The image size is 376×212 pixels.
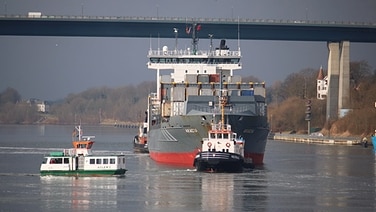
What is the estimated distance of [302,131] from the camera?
152 m

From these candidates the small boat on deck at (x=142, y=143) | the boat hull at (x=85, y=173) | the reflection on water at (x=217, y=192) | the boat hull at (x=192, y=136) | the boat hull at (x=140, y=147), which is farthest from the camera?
the small boat on deck at (x=142, y=143)

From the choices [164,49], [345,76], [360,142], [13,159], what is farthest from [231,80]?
[345,76]

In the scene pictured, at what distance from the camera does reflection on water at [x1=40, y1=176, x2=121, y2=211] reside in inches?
1765

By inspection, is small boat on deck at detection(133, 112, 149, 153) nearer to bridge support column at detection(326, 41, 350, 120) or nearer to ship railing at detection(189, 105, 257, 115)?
ship railing at detection(189, 105, 257, 115)

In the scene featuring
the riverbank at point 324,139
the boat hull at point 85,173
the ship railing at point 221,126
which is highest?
the ship railing at point 221,126

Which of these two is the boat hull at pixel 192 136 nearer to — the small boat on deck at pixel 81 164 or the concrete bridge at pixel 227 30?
the small boat on deck at pixel 81 164

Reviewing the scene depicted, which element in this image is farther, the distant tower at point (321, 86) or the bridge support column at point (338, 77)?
the distant tower at point (321, 86)

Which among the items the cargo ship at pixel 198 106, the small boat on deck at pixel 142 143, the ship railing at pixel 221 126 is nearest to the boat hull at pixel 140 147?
the small boat on deck at pixel 142 143

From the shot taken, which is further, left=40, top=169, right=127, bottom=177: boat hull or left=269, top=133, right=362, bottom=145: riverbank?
left=269, top=133, right=362, bottom=145: riverbank

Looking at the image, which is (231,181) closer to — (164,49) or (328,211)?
(328,211)

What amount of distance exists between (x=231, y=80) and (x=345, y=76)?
5583 centimetres

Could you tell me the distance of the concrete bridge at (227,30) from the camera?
419 feet

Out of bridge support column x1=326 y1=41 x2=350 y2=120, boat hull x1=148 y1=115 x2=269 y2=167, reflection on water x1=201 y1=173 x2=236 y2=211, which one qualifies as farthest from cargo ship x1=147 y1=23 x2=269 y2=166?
bridge support column x1=326 y1=41 x2=350 y2=120

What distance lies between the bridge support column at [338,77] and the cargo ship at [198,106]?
160ft
